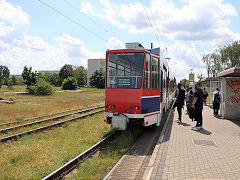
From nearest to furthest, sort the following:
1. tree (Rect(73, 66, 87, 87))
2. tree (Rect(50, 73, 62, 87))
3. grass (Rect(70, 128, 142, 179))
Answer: grass (Rect(70, 128, 142, 179)), tree (Rect(73, 66, 87, 87)), tree (Rect(50, 73, 62, 87))

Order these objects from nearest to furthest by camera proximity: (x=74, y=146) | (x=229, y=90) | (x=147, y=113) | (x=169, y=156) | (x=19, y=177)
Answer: (x=19, y=177) → (x=169, y=156) → (x=74, y=146) → (x=147, y=113) → (x=229, y=90)

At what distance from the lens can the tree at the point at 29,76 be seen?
41.6 meters

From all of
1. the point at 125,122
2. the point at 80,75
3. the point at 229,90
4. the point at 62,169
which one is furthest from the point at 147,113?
the point at 80,75

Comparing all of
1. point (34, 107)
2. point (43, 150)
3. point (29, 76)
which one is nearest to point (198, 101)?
point (43, 150)

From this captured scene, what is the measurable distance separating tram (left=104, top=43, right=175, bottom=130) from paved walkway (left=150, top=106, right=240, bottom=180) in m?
1.30

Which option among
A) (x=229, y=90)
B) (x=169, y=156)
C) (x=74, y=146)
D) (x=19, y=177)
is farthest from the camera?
(x=229, y=90)

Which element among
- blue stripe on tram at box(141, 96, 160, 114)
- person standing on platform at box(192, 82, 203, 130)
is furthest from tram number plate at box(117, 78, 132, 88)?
person standing on platform at box(192, 82, 203, 130)

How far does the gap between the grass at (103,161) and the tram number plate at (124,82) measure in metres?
1.92

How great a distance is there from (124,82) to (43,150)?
11.6ft

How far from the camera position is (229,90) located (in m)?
12.2

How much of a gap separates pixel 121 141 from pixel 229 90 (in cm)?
789

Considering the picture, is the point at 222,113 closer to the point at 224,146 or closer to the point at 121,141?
the point at 224,146

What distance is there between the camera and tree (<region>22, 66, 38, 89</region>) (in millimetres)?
41625

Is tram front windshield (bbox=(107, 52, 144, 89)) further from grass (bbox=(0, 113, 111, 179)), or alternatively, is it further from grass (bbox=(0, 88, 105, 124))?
grass (bbox=(0, 88, 105, 124))
